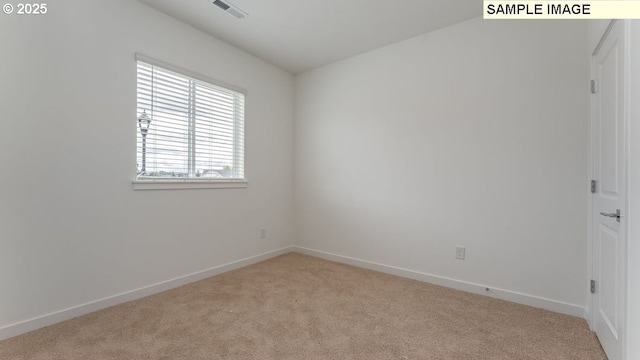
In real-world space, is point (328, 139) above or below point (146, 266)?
above

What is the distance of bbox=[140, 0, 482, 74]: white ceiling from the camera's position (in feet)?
8.00

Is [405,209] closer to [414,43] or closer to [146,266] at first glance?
[414,43]

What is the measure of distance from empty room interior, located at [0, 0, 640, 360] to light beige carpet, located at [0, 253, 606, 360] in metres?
0.02

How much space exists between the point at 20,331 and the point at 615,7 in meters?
4.04

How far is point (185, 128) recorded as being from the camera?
285cm

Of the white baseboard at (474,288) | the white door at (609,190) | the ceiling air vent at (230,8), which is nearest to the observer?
the white door at (609,190)

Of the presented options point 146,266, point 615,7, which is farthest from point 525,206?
point 146,266

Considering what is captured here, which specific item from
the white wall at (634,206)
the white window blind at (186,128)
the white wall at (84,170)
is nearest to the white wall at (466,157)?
the white wall at (634,206)

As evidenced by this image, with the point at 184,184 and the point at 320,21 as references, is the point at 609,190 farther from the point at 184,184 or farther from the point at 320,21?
the point at 184,184

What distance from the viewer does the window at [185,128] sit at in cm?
253

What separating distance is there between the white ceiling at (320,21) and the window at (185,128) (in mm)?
580

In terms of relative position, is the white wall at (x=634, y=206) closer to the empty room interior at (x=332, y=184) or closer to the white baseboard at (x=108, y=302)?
the empty room interior at (x=332, y=184)

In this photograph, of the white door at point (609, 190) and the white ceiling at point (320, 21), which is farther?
the white ceiling at point (320, 21)

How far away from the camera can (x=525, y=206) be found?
237 cm
